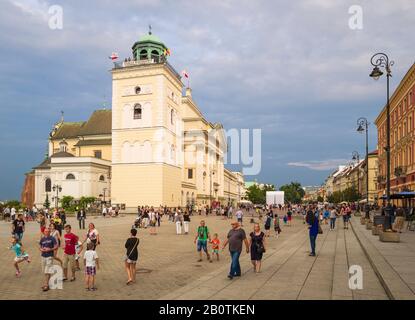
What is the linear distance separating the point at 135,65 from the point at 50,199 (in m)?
28.3

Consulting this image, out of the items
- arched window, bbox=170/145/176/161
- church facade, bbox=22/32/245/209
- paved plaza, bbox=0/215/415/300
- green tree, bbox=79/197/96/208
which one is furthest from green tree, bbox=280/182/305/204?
paved plaza, bbox=0/215/415/300

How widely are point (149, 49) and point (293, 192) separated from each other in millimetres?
135445

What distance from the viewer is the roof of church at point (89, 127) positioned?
82.4 meters

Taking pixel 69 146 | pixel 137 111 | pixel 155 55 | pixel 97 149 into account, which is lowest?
pixel 97 149

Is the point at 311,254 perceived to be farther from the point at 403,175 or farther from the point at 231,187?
the point at 231,187

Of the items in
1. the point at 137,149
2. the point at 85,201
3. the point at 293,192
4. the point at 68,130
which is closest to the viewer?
the point at 85,201

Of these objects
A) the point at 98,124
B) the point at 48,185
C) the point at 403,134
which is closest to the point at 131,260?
the point at 403,134

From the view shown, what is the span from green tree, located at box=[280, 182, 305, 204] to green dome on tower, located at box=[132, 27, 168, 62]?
125 metres

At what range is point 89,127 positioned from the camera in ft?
275

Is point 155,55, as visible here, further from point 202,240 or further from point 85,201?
point 202,240

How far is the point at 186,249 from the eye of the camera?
1920 centimetres

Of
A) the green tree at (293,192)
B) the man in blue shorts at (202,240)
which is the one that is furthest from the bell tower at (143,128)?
the green tree at (293,192)

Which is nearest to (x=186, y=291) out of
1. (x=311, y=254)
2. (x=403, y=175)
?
(x=311, y=254)

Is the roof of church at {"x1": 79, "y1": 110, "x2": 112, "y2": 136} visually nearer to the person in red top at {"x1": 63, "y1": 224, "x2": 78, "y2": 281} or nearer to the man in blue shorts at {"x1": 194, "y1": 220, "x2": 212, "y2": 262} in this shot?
the man in blue shorts at {"x1": 194, "y1": 220, "x2": 212, "y2": 262}
